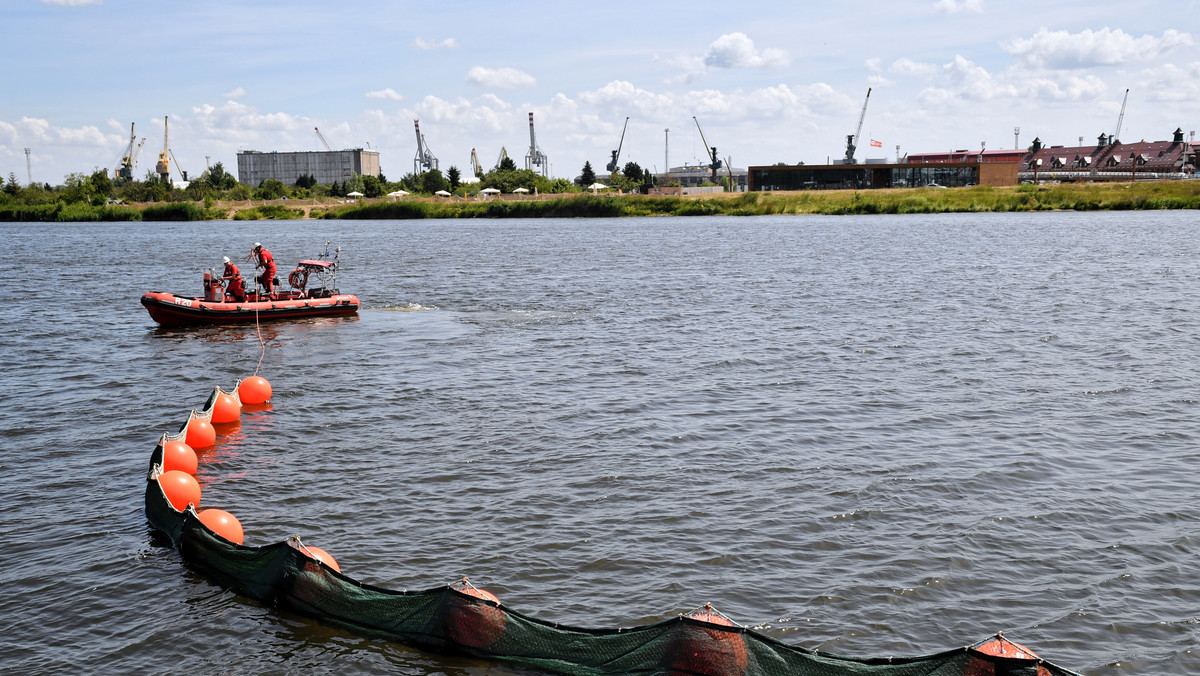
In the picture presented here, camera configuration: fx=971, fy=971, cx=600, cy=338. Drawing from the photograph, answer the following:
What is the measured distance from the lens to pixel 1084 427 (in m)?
18.3

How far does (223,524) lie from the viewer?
1258 cm

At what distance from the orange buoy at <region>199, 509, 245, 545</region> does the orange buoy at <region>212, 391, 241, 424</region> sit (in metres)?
6.82

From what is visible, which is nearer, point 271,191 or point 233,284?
point 233,284

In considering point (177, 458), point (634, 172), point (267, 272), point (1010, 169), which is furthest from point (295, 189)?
point (177, 458)

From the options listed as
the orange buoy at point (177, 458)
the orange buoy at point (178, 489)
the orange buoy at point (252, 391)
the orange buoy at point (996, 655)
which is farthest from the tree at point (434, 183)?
the orange buoy at point (996, 655)

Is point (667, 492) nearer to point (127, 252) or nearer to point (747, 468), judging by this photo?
point (747, 468)

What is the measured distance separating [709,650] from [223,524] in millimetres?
7175

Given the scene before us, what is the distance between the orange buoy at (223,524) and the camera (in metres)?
12.5

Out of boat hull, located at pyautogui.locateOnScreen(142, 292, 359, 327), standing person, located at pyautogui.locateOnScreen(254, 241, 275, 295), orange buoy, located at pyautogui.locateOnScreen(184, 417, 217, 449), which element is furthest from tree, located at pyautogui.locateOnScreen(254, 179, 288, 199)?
orange buoy, located at pyautogui.locateOnScreen(184, 417, 217, 449)

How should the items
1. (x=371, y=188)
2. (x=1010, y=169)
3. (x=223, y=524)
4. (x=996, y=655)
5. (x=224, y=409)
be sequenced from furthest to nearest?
(x=371, y=188)
(x=1010, y=169)
(x=224, y=409)
(x=223, y=524)
(x=996, y=655)

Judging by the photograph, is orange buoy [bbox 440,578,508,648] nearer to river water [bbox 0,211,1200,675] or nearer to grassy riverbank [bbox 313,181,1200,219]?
A: river water [bbox 0,211,1200,675]

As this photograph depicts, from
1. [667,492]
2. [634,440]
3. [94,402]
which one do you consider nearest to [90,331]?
[94,402]

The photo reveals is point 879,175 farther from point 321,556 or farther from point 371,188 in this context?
point 321,556

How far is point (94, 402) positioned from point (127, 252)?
57830mm
